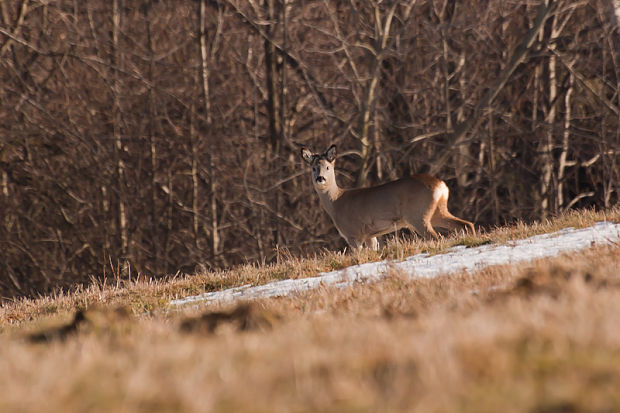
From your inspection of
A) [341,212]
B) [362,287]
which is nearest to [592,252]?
[362,287]

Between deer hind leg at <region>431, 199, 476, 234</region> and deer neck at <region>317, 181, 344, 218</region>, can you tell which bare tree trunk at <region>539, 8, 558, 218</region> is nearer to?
deer hind leg at <region>431, 199, 476, 234</region>

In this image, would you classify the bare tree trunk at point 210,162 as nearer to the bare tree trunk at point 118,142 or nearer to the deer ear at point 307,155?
the bare tree trunk at point 118,142

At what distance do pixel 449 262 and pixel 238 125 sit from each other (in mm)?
17449

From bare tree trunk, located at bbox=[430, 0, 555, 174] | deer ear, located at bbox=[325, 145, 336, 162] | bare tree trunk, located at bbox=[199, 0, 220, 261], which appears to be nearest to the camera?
deer ear, located at bbox=[325, 145, 336, 162]

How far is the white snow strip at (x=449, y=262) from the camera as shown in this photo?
317 inches

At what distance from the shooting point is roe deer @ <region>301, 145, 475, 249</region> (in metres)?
13.1

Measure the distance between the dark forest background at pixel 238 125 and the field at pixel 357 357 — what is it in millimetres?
16844

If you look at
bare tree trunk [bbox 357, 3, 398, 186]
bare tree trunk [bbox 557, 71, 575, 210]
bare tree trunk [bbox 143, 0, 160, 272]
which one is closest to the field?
bare tree trunk [bbox 357, 3, 398, 186]

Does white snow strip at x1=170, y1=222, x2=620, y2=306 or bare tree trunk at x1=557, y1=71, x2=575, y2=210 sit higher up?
white snow strip at x1=170, y1=222, x2=620, y2=306

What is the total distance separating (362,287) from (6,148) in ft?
61.7

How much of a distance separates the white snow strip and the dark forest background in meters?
12.6

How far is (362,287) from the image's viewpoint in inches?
284

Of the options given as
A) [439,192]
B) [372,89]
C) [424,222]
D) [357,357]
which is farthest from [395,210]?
[357,357]

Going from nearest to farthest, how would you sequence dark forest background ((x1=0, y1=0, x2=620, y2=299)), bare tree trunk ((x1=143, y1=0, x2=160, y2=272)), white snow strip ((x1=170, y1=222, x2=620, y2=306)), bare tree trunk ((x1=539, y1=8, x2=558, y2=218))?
white snow strip ((x1=170, y1=222, x2=620, y2=306)), bare tree trunk ((x1=539, y1=8, x2=558, y2=218)), dark forest background ((x1=0, y1=0, x2=620, y2=299)), bare tree trunk ((x1=143, y1=0, x2=160, y2=272))
